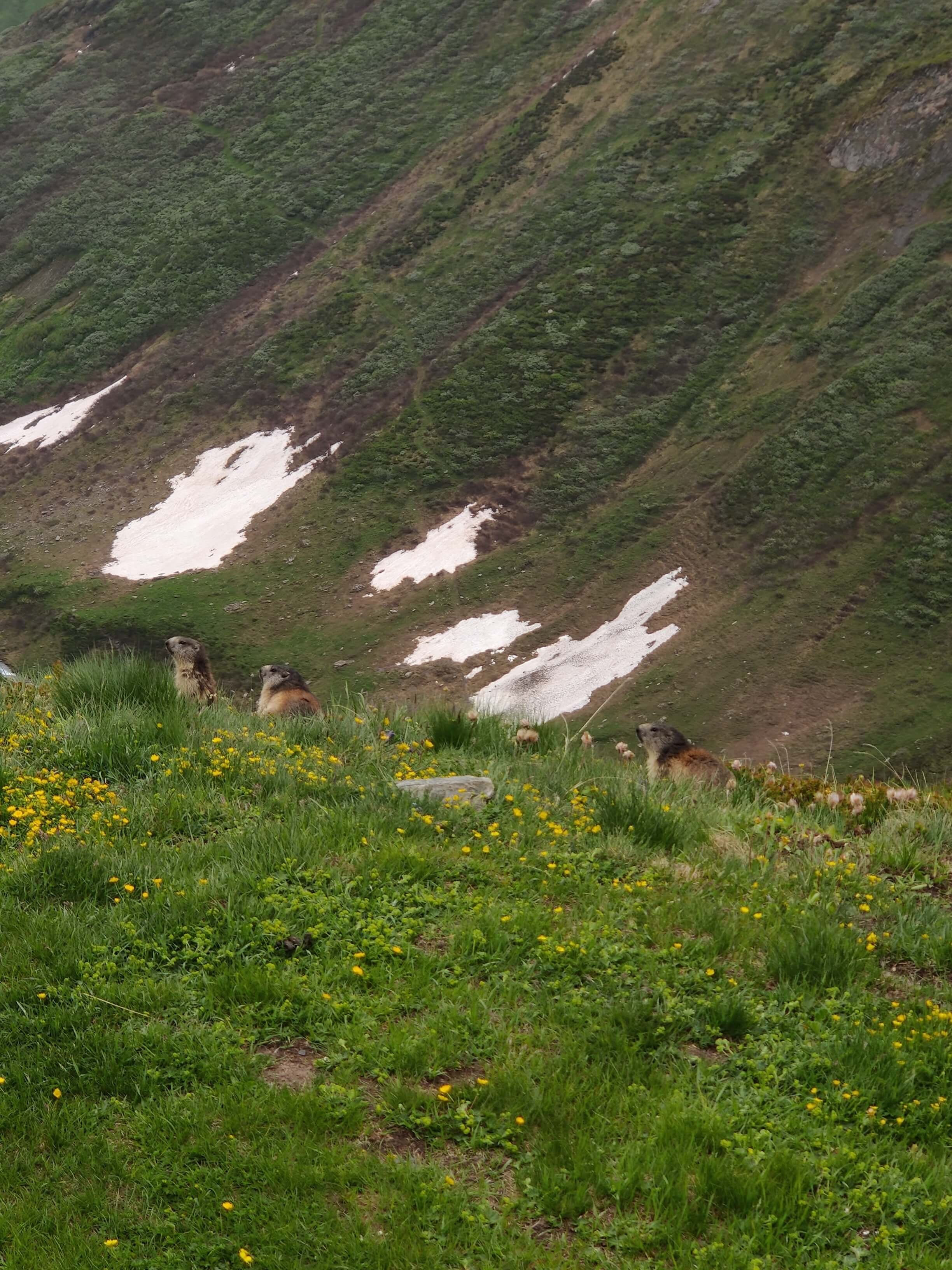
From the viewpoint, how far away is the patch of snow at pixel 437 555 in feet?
152

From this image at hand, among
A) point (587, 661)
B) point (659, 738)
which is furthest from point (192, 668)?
point (587, 661)

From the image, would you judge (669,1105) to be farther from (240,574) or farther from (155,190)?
(155,190)

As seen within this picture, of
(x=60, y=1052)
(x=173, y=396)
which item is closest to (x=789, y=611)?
(x=173, y=396)

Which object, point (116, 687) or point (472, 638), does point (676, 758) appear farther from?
point (472, 638)

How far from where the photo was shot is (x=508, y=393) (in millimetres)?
53250

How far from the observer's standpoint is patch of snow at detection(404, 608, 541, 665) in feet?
137

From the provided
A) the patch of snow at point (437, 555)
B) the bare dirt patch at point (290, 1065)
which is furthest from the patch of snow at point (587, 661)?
the bare dirt patch at point (290, 1065)

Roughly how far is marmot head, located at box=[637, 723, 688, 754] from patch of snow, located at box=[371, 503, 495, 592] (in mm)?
34297

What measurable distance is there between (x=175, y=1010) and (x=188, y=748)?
249 centimetres

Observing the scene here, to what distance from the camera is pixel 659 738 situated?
11.5 meters

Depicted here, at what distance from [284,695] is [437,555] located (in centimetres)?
3541

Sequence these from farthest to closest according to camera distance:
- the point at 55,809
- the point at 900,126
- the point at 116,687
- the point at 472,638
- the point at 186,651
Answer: the point at 900,126
the point at 472,638
the point at 186,651
the point at 116,687
the point at 55,809

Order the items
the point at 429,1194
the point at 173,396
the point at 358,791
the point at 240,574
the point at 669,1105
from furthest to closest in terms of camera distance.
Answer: the point at 173,396, the point at 240,574, the point at 358,791, the point at 669,1105, the point at 429,1194

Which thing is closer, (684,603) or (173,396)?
(684,603)
